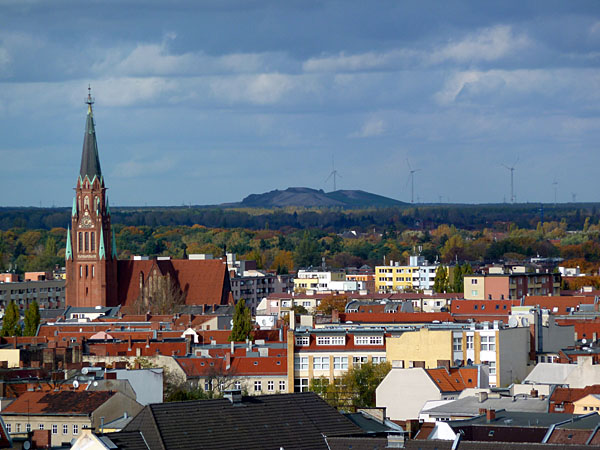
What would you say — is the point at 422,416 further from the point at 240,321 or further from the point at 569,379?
the point at 240,321

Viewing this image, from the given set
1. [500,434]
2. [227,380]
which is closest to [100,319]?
[227,380]

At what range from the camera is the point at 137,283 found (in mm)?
176375

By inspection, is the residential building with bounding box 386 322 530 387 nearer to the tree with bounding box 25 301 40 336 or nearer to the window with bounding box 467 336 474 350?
the window with bounding box 467 336 474 350

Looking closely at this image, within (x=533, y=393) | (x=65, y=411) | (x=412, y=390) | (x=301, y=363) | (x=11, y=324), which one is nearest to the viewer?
(x=65, y=411)

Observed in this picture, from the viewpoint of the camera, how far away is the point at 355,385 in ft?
297

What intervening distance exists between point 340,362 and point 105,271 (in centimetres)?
7722

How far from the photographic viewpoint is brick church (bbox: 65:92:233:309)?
173m

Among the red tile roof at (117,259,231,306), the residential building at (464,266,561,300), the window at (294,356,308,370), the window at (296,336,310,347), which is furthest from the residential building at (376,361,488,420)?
the red tile roof at (117,259,231,306)

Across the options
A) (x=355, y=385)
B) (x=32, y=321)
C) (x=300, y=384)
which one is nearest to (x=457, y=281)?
(x=32, y=321)

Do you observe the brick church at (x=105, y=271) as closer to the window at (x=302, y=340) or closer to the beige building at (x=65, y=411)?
the window at (x=302, y=340)

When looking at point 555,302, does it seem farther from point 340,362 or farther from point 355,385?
point 355,385

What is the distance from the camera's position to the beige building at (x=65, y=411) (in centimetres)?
7019

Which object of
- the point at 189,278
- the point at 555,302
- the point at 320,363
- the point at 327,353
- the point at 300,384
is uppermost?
the point at 189,278

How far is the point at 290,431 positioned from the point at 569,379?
34562mm
